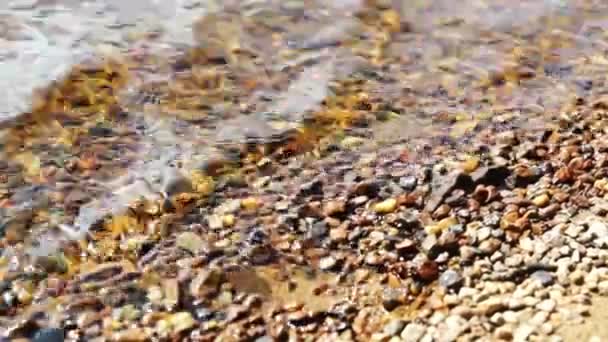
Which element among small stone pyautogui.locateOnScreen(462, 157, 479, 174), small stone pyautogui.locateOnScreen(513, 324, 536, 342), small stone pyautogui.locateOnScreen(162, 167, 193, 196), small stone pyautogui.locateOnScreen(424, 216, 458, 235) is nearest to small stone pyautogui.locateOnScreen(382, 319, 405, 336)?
small stone pyautogui.locateOnScreen(513, 324, 536, 342)

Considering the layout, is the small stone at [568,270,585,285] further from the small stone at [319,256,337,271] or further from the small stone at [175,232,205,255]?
the small stone at [175,232,205,255]

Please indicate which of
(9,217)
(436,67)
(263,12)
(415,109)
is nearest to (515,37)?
(436,67)

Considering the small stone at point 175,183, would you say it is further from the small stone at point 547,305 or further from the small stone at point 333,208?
the small stone at point 547,305

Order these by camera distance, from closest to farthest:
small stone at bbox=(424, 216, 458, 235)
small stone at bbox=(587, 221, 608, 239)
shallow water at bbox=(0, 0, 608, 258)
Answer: small stone at bbox=(587, 221, 608, 239)
small stone at bbox=(424, 216, 458, 235)
shallow water at bbox=(0, 0, 608, 258)

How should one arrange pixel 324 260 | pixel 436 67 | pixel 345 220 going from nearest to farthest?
A: pixel 324 260 < pixel 345 220 < pixel 436 67

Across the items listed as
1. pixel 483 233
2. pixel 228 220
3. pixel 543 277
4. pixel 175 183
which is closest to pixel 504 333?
pixel 543 277

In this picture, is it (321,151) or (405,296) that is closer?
(405,296)

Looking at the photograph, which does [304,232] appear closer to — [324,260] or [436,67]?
[324,260]
